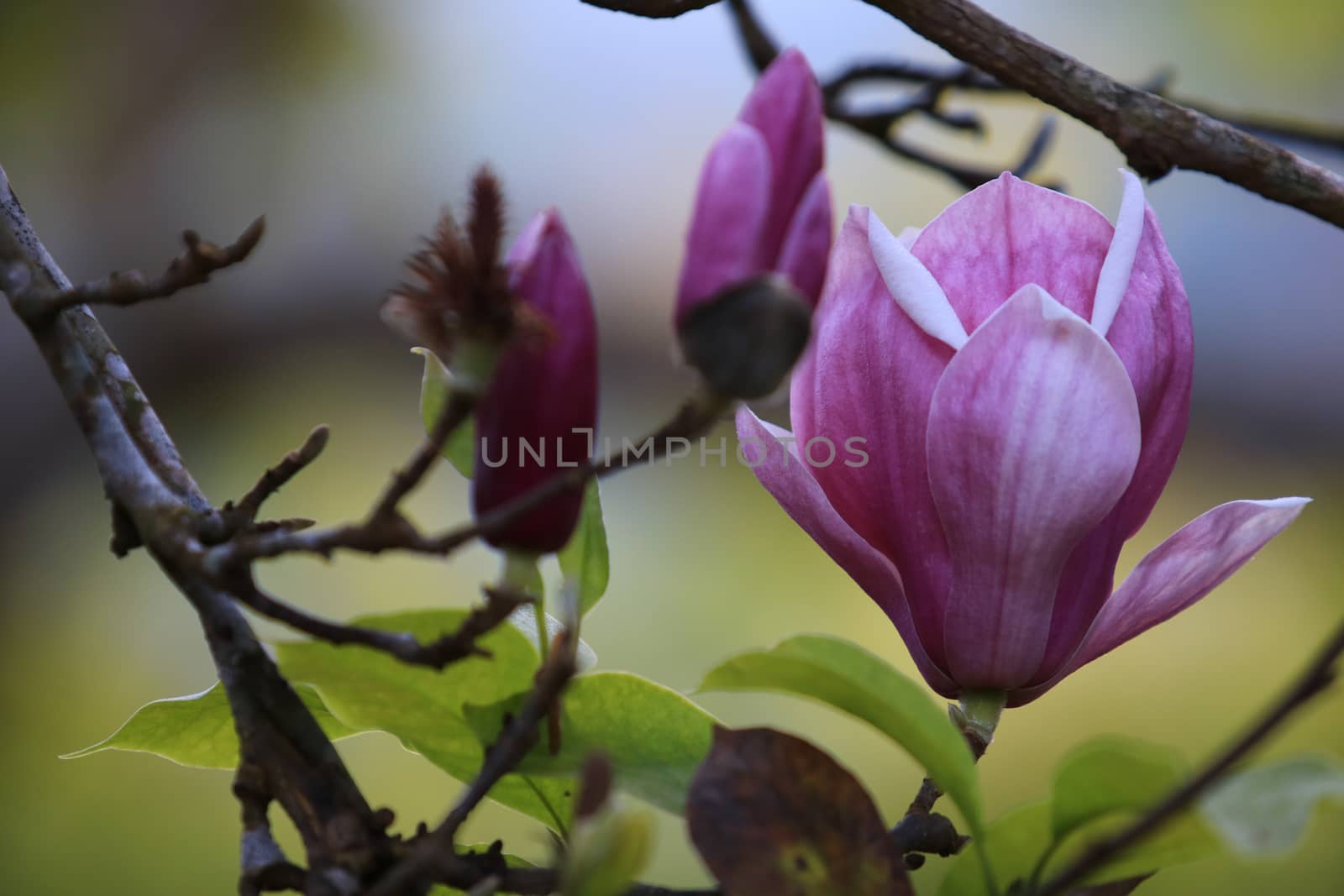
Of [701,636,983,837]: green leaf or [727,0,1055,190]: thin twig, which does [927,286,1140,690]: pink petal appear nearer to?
[701,636,983,837]: green leaf

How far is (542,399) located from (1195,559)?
0.61 ft

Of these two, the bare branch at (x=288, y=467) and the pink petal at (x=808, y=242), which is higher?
the pink petal at (x=808, y=242)

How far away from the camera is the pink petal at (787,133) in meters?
0.22

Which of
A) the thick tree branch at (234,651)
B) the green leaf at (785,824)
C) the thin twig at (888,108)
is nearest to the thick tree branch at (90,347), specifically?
the thick tree branch at (234,651)

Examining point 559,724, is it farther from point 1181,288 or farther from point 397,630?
point 1181,288

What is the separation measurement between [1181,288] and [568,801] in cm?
21

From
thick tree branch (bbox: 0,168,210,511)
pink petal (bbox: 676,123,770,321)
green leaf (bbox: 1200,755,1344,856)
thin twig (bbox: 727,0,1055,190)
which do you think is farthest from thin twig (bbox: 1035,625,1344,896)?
thin twig (bbox: 727,0,1055,190)

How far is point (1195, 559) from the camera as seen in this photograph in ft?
1.01

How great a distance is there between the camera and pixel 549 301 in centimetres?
22

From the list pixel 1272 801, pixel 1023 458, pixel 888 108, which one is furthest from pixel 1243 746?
pixel 888 108

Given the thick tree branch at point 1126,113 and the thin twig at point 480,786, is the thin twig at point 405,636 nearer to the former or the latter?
the thin twig at point 480,786

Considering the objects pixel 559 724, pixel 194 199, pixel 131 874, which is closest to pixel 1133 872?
pixel 559 724

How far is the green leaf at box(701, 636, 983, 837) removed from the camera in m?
0.23

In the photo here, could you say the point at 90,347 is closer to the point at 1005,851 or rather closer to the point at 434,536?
the point at 434,536
